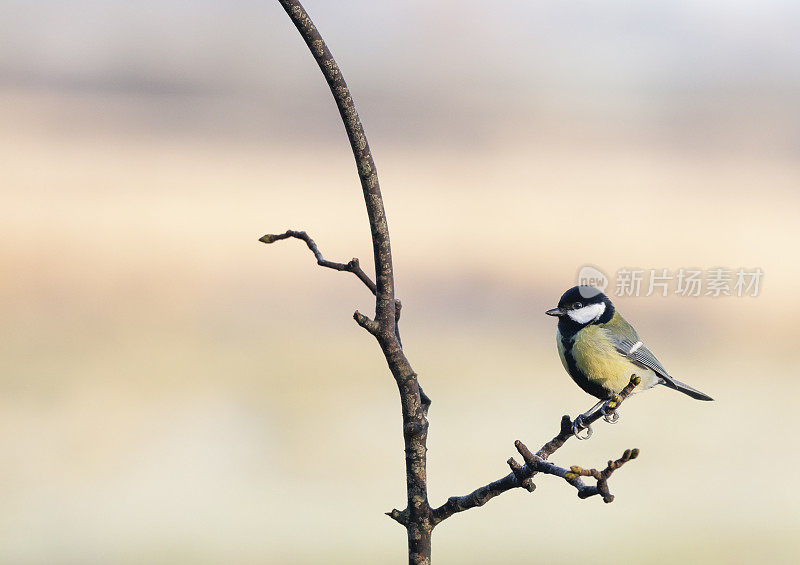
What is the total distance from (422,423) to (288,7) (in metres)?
0.41

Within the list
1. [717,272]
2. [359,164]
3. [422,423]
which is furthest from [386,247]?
[717,272]

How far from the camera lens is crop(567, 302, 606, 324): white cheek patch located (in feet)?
3.76

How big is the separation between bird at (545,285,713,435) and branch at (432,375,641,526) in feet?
0.87

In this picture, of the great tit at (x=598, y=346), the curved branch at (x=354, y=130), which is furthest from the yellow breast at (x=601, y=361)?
the curved branch at (x=354, y=130)

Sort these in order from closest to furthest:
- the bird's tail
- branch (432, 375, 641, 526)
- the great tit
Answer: branch (432, 375, 641, 526), the bird's tail, the great tit

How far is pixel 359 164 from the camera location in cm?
71

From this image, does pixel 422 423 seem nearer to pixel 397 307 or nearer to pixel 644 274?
pixel 397 307

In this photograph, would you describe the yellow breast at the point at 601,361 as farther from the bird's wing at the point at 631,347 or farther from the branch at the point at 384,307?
the branch at the point at 384,307

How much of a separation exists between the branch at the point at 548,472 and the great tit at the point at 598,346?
27 centimetres

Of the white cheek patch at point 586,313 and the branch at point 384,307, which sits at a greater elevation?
the white cheek patch at point 586,313

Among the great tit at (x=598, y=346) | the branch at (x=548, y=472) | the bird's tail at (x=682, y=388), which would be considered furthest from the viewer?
the great tit at (x=598, y=346)

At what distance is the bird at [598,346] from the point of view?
1084 mm

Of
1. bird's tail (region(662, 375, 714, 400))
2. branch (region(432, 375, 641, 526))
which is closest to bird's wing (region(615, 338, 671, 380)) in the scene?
bird's tail (region(662, 375, 714, 400))

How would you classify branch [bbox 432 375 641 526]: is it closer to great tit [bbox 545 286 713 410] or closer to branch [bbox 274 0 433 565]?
branch [bbox 274 0 433 565]
